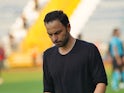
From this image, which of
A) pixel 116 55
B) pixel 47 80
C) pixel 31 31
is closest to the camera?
pixel 47 80

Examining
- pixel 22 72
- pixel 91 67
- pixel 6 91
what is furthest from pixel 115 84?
pixel 91 67

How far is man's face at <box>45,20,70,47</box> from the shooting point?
3.79 metres

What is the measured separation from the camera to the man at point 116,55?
11398 mm

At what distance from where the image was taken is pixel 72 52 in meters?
3.94

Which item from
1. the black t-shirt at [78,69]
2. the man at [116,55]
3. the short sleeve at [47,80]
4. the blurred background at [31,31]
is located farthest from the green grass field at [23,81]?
the black t-shirt at [78,69]

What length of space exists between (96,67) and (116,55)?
7.85 meters

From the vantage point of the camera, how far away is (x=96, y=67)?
3930 mm

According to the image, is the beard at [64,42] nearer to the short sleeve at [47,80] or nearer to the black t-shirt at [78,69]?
the black t-shirt at [78,69]

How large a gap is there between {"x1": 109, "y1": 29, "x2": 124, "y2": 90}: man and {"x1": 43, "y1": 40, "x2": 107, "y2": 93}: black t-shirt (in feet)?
24.3

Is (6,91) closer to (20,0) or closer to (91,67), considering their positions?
(20,0)

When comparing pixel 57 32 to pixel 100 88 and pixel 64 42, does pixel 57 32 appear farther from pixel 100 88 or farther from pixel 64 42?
pixel 100 88

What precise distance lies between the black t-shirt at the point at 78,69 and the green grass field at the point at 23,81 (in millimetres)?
8672

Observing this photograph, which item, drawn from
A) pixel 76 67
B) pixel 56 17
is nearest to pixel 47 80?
pixel 76 67

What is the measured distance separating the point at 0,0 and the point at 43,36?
2363mm
